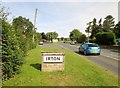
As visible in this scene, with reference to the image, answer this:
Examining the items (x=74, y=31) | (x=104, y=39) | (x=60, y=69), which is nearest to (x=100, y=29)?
(x=104, y=39)

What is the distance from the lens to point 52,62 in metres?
9.10

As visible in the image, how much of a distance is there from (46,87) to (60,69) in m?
2.84

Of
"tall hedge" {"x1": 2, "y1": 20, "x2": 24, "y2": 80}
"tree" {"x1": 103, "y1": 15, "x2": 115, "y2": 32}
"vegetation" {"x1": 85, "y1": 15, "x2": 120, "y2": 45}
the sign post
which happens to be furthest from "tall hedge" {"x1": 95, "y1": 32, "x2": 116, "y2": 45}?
"tall hedge" {"x1": 2, "y1": 20, "x2": 24, "y2": 80}

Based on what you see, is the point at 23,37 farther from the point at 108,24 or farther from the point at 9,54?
the point at 108,24

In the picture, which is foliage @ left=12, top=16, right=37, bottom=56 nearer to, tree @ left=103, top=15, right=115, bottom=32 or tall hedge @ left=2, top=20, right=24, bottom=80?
tall hedge @ left=2, top=20, right=24, bottom=80

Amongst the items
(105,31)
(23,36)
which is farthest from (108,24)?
(23,36)

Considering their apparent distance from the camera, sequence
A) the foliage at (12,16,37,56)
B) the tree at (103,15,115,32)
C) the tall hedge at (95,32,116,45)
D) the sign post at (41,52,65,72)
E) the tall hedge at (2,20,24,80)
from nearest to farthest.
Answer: the tall hedge at (2,20,24,80), the sign post at (41,52,65,72), the foliage at (12,16,37,56), the tall hedge at (95,32,116,45), the tree at (103,15,115,32)

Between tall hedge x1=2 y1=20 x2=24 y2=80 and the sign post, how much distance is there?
1.45 meters

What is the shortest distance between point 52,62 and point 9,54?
241cm

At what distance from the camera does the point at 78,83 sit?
711 cm

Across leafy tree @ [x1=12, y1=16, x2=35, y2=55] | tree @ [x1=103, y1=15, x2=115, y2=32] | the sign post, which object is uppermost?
tree @ [x1=103, y1=15, x2=115, y2=32]

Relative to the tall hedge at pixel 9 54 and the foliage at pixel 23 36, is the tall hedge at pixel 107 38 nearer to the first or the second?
the foliage at pixel 23 36

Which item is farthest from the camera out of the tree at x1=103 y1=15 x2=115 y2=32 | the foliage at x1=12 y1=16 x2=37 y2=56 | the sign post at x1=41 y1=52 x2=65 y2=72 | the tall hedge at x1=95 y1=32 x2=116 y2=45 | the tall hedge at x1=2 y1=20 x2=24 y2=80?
the tree at x1=103 y1=15 x2=115 y2=32

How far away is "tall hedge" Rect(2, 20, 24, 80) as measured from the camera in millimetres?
7370
